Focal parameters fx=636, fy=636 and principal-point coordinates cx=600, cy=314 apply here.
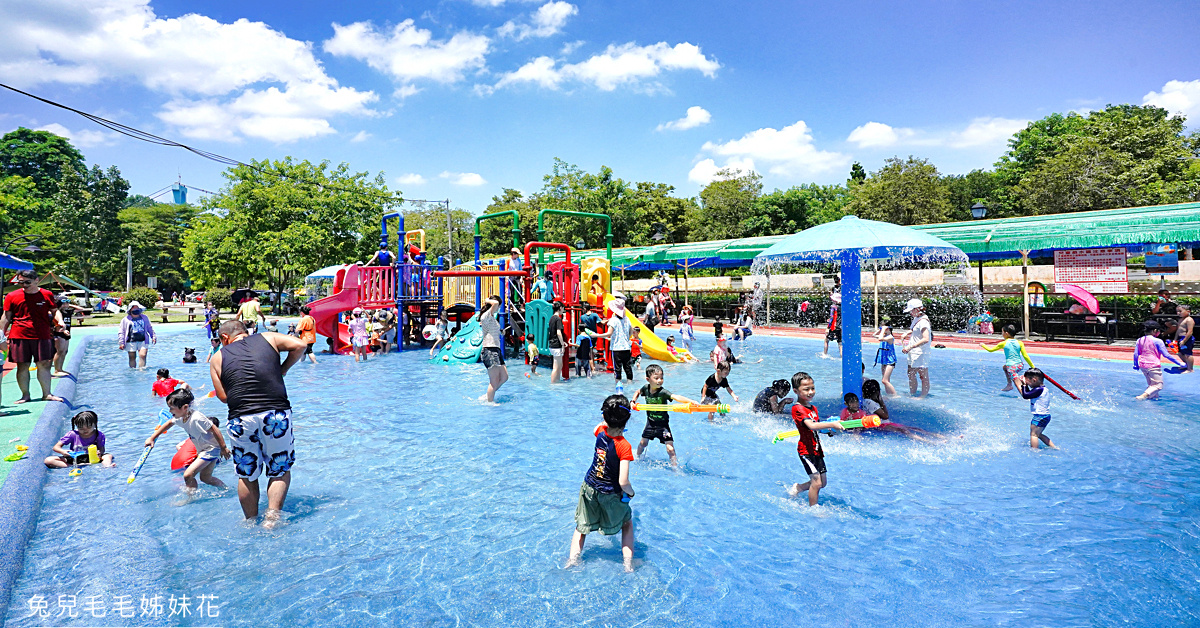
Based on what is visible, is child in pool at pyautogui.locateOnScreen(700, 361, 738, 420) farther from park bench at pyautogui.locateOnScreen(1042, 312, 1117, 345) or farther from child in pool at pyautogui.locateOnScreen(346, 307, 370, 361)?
park bench at pyautogui.locateOnScreen(1042, 312, 1117, 345)

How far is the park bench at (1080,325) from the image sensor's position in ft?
55.6

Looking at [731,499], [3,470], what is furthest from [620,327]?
[3,470]

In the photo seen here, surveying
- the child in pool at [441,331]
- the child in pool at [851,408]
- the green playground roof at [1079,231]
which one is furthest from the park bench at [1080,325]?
the child in pool at [441,331]

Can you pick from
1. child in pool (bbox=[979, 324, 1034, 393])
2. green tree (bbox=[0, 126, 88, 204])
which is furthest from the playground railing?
green tree (bbox=[0, 126, 88, 204])

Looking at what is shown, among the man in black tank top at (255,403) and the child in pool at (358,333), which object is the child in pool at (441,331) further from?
the man in black tank top at (255,403)

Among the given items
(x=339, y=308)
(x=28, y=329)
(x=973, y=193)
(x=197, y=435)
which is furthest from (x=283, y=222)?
(x=973, y=193)

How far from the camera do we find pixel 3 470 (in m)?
6.00

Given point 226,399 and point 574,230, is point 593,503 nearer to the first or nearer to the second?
point 226,399

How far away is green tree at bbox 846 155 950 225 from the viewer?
151 ft

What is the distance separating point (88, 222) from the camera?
5022 cm

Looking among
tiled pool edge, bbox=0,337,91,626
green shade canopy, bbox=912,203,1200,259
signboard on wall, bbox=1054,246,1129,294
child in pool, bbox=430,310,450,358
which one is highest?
green shade canopy, bbox=912,203,1200,259

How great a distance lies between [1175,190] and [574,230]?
34.5 metres

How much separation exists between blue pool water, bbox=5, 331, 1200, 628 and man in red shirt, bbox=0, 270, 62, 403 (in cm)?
159

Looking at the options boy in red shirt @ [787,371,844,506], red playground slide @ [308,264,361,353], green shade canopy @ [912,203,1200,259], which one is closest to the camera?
boy in red shirt @ [787,371,844,506]
